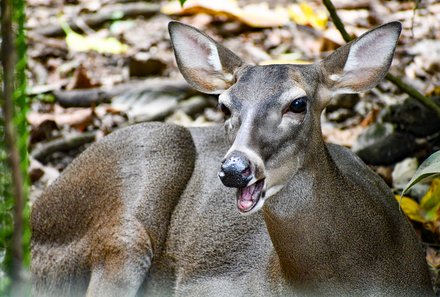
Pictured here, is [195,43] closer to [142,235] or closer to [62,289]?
[142,235]

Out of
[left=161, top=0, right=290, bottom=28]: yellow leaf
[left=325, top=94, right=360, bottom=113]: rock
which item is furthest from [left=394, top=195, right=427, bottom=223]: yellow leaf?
[left=161, top=0, right=290, bottom=28]: yellow leaf

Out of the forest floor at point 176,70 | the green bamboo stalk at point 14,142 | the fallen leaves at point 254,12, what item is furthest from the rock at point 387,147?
the green bamboo stalk at point 14,142

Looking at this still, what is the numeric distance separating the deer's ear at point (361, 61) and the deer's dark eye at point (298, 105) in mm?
337

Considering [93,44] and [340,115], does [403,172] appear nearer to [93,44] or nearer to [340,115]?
[340,115]

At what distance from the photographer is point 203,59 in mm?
4438

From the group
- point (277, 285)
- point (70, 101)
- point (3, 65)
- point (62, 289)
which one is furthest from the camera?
point (70, 101)

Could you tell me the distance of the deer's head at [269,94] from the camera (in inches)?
141

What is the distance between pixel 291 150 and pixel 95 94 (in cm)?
408

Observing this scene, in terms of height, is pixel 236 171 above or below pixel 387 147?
above

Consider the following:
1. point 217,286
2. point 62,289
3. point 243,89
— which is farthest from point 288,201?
point 62,289

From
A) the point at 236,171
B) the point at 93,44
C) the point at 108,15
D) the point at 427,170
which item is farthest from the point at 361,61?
the point at 108,15

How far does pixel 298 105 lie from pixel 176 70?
14.5 ft

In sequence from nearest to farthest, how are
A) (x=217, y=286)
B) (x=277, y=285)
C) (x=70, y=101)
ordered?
(x=277, y=285)
(x=217, y=286)
(x=70, y=101)

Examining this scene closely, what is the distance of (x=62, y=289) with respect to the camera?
5039 millimetres
